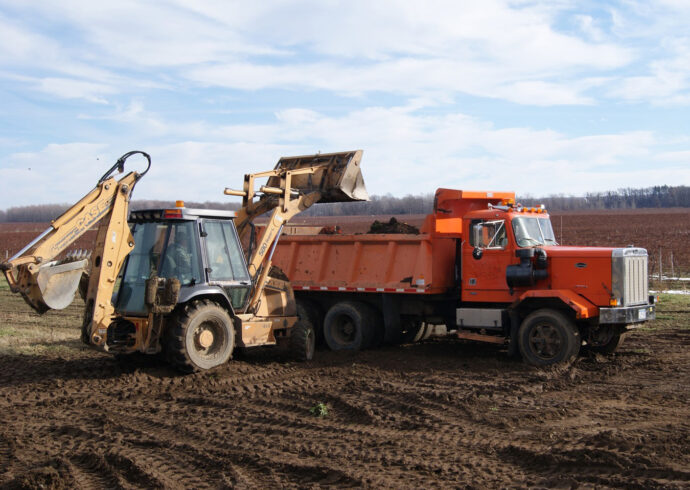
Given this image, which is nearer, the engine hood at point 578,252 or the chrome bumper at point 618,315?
the chrome bumper at point 618,315

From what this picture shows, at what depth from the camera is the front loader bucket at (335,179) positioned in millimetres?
13141

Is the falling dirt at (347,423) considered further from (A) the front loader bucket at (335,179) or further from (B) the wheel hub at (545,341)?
(A) the front loader bucket at (335,179)

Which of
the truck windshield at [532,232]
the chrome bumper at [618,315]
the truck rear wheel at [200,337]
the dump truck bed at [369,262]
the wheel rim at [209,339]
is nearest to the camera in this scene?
the truck rear wheel at [200,337]

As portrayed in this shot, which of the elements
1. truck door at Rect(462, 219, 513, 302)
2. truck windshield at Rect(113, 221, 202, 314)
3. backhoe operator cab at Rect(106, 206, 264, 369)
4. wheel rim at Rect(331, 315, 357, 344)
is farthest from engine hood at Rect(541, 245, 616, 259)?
truck windshield at Rect(113, 221, 202, 314)

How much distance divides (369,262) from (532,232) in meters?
3.06

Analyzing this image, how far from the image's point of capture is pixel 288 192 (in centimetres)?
1240

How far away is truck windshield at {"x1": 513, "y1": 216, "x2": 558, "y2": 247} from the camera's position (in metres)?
12.4

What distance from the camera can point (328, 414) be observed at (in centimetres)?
852

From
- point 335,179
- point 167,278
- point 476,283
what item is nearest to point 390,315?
point 476,283

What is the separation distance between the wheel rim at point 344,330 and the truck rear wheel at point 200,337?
147 inches

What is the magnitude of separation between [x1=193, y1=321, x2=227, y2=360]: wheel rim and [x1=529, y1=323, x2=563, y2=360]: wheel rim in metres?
4.81

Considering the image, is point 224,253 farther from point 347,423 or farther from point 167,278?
point 347,423

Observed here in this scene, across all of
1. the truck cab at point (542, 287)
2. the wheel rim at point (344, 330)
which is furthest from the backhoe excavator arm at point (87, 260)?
the truck cab at point (542, 287)

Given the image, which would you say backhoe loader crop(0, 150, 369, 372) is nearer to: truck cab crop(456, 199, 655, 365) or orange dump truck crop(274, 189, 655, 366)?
orange dump truck crop(274, 189, 655, 366)
